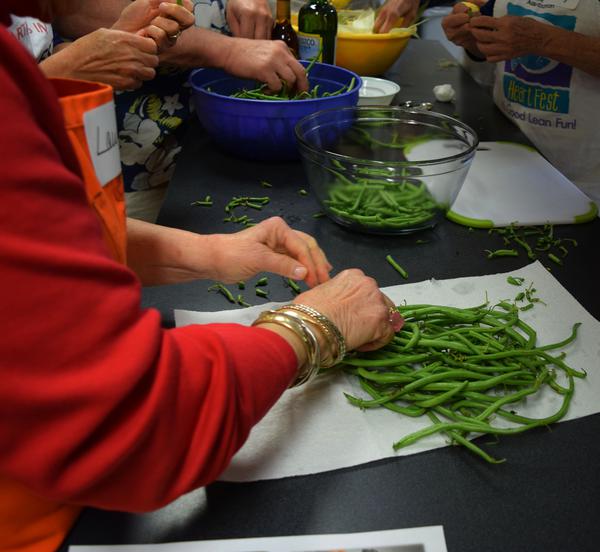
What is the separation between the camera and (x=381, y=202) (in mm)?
1471

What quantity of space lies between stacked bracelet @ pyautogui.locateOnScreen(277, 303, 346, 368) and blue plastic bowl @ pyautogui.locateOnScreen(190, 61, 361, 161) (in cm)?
88

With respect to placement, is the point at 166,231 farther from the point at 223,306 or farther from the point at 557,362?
the point at 557,362

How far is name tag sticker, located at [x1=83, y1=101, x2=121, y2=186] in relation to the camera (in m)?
0.68

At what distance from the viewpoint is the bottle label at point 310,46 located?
2.03m

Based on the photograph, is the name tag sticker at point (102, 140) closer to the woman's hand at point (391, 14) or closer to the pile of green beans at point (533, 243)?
the pile of green beans at point (533, 243)

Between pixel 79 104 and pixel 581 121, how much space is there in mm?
2450

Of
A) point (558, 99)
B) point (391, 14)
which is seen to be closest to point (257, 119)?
point (391, 14)

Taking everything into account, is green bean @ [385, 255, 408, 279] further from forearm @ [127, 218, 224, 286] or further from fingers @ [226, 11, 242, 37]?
fingers @ [226, 11, 242, 37]

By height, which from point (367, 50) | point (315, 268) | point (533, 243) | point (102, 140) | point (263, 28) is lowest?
point (533, 243)

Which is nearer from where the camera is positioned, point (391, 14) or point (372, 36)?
point (372, 36)

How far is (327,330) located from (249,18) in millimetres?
1557

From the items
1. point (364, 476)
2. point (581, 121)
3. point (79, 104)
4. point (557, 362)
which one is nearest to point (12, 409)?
point (79, 104)

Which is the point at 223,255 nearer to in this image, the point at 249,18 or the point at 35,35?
the point at 35,35

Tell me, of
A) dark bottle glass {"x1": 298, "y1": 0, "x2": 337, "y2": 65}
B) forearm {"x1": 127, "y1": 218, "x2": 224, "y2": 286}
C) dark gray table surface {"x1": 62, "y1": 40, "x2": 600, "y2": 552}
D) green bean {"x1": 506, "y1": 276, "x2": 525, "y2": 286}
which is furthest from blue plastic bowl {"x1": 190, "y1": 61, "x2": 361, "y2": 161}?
dark gray table surface {"x1": 62, "y1": 40, "x2": 600, "y2": 552}
